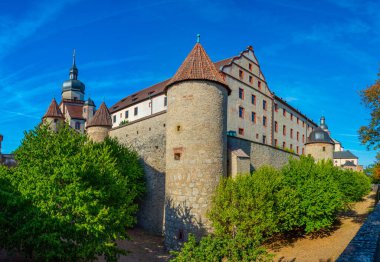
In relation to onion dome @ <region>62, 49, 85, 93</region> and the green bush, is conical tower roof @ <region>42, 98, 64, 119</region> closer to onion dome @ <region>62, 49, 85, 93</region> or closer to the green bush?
onion dome @ <region>62, 49, 85, 93</region>

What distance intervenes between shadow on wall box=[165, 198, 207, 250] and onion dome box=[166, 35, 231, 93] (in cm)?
770

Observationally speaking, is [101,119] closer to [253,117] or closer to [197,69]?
[197,69]

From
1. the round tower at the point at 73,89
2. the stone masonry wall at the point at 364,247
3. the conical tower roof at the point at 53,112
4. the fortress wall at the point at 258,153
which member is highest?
the round tower at the point at 73,89

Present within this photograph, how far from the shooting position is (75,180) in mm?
13328

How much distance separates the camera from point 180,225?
58.1ft

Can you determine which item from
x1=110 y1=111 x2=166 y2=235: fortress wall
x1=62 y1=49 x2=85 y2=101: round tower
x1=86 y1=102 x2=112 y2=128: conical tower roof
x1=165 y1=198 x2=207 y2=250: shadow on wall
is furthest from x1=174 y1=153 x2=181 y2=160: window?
x1=62 y1=49 x2=85 y2=101: round tower

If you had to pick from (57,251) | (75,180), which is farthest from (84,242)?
(75,180)

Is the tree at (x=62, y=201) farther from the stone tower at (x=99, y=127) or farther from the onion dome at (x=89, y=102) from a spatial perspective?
the onion dome at (x=89, y=102)

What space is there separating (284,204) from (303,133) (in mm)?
37336

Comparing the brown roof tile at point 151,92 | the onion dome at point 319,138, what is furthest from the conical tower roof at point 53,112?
the onion dome at point 319,138

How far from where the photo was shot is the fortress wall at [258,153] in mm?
22055

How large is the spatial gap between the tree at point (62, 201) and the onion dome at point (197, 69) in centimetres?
719

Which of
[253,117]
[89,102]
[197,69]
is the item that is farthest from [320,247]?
[89,102]

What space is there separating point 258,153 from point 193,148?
9094 millimetres
